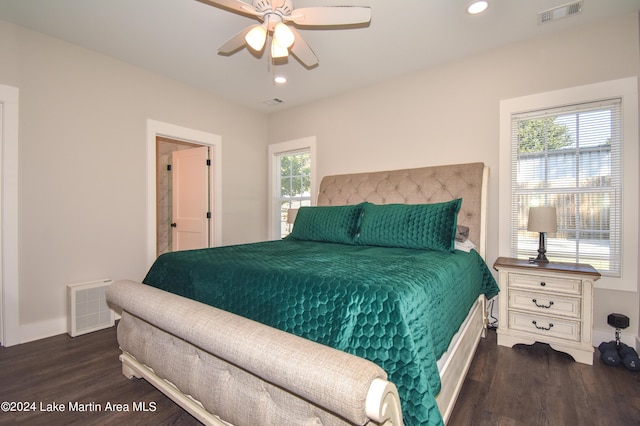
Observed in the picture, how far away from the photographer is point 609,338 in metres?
2.32

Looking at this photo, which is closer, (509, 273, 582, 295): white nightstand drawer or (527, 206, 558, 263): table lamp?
(509, 273, 582, 295): white nightstand drawer

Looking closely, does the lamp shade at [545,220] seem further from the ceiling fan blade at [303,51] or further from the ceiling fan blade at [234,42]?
the ceiling fan blade at [234,42]

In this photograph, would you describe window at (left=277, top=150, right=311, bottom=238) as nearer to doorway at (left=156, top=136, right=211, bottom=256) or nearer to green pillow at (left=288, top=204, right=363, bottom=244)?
doorway at (left=156, top=136, right=211, bottom=256)

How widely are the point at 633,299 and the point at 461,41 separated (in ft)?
8.32

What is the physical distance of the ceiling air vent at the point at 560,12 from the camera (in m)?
2.18

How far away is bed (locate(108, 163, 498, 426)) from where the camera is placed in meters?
0.93

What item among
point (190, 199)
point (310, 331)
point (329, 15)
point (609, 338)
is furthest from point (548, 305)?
point (190, 199)

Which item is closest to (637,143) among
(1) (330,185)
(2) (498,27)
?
(2) (498,27)

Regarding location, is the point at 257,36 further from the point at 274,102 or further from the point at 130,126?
the point at 274,102

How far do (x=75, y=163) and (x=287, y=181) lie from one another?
2603 millimetres

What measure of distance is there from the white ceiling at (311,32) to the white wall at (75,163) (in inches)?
8.2

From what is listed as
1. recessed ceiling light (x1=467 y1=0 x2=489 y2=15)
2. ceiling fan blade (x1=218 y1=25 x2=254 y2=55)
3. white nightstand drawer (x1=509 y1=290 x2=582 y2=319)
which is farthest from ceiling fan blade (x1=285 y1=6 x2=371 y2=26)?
white nightstand drawer (x1=509 y1=290 x2=582 y2=319)

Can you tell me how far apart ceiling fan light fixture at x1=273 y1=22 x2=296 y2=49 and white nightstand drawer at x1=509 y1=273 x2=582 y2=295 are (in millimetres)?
2442

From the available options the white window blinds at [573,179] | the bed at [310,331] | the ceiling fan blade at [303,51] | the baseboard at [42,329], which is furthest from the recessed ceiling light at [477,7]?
the baseboard at [42,329]
